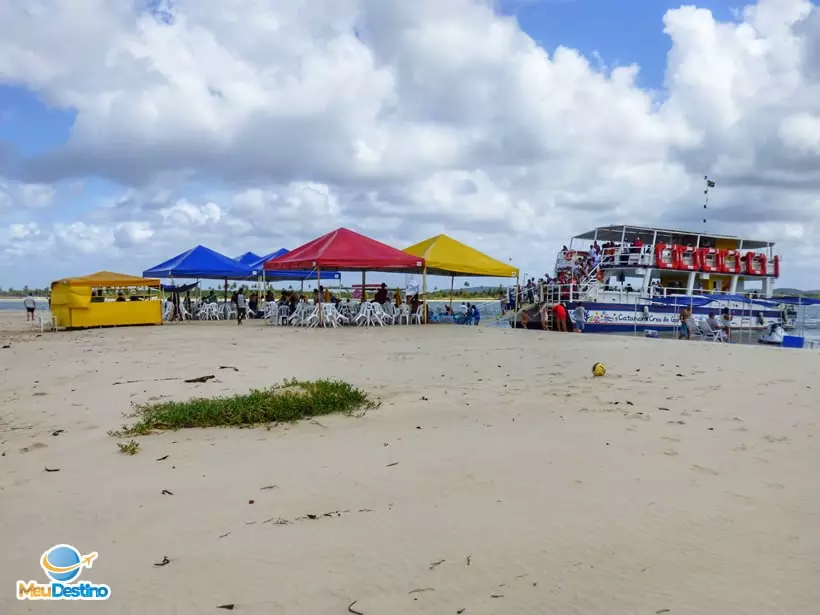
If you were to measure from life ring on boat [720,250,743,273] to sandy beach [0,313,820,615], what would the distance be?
797 inches

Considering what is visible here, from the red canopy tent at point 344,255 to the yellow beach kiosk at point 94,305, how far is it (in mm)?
4434

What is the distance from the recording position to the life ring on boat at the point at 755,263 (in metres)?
25.7

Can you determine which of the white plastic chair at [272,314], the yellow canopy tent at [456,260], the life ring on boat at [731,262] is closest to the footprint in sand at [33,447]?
the yellow canopy tent at [456,260]

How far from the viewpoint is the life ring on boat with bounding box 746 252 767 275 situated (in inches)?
1011

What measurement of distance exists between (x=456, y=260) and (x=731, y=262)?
14396 millimetres

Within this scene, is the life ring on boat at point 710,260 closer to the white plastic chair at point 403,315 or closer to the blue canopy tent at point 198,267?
the white plastic chair at point 403,315

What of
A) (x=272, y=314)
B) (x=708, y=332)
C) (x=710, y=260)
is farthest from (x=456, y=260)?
(x=710, y=260)

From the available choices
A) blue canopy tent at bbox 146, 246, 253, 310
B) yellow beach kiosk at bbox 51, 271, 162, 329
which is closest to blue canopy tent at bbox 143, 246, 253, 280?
blue canopy tent at bbox 146, 246, 253, 310

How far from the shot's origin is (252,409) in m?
5.25

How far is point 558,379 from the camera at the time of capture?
7539 millimetres

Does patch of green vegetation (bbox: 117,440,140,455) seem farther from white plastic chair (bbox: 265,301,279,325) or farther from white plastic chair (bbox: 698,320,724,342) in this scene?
white plastic chair (bbox: 698,320,724,342)

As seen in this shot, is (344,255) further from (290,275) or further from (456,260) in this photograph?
(290,275)

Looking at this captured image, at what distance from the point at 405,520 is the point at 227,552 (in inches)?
36.3

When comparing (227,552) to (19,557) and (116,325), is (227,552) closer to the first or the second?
(19,557)
